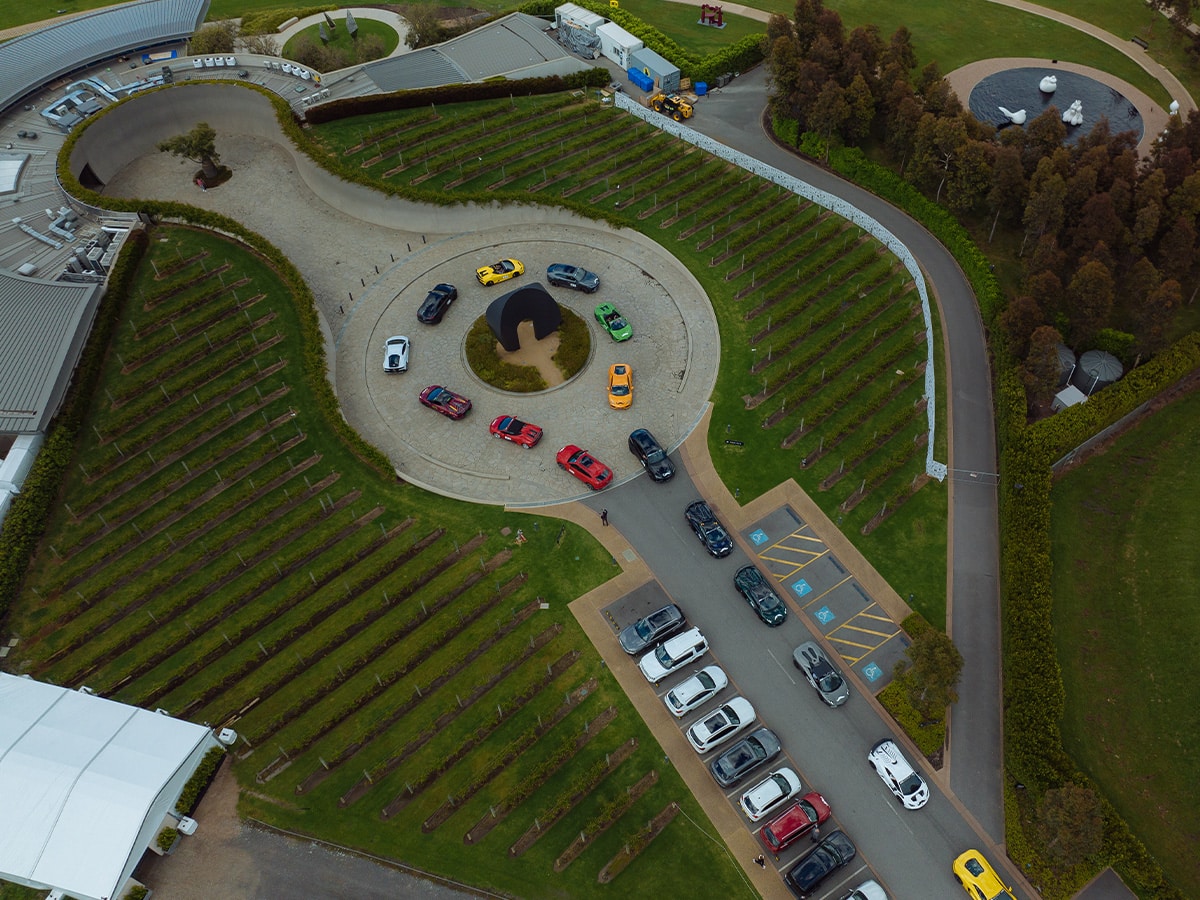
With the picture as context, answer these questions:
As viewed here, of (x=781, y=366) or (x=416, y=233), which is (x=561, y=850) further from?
(x=416, y=233)

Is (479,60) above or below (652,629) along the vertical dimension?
above

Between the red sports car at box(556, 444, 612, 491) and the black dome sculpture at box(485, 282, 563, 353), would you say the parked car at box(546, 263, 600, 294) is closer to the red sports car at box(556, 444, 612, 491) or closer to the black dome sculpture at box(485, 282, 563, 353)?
the black dome sculpture at box(485, 282, 563, 353)

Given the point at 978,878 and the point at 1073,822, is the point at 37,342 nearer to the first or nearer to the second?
the point at 978,878

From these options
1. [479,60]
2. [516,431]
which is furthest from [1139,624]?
[479,60]

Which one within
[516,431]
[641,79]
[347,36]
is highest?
[347,36]

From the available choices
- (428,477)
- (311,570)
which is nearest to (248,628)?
(311,570)

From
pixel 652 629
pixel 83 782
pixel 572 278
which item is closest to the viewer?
pixel 83 782
